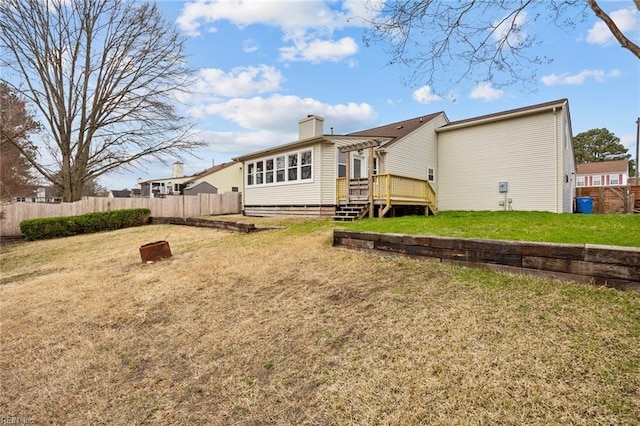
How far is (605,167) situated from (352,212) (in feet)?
135

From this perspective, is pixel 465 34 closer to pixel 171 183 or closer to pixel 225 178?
pixel 225 178

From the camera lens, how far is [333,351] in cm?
283

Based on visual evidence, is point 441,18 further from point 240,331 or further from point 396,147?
point 396,147

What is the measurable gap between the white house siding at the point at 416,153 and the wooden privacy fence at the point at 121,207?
10093 millimetres

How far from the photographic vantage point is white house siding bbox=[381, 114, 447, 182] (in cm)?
1341

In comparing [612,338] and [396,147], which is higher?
[396,147]

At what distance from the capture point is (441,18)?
5.49 meters

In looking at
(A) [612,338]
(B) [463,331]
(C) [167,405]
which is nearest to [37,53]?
(C) [167,405]

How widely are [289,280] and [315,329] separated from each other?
5.14ft

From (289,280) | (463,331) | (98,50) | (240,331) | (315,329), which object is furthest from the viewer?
(98,50)

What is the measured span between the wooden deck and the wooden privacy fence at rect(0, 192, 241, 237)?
363 inches

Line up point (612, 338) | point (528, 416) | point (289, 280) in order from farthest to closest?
point (289, 280), point (612, 338), point (528, 416)

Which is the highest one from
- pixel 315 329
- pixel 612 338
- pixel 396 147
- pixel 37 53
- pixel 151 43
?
pixel 151 43

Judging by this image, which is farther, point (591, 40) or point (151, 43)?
point (151, 43)
